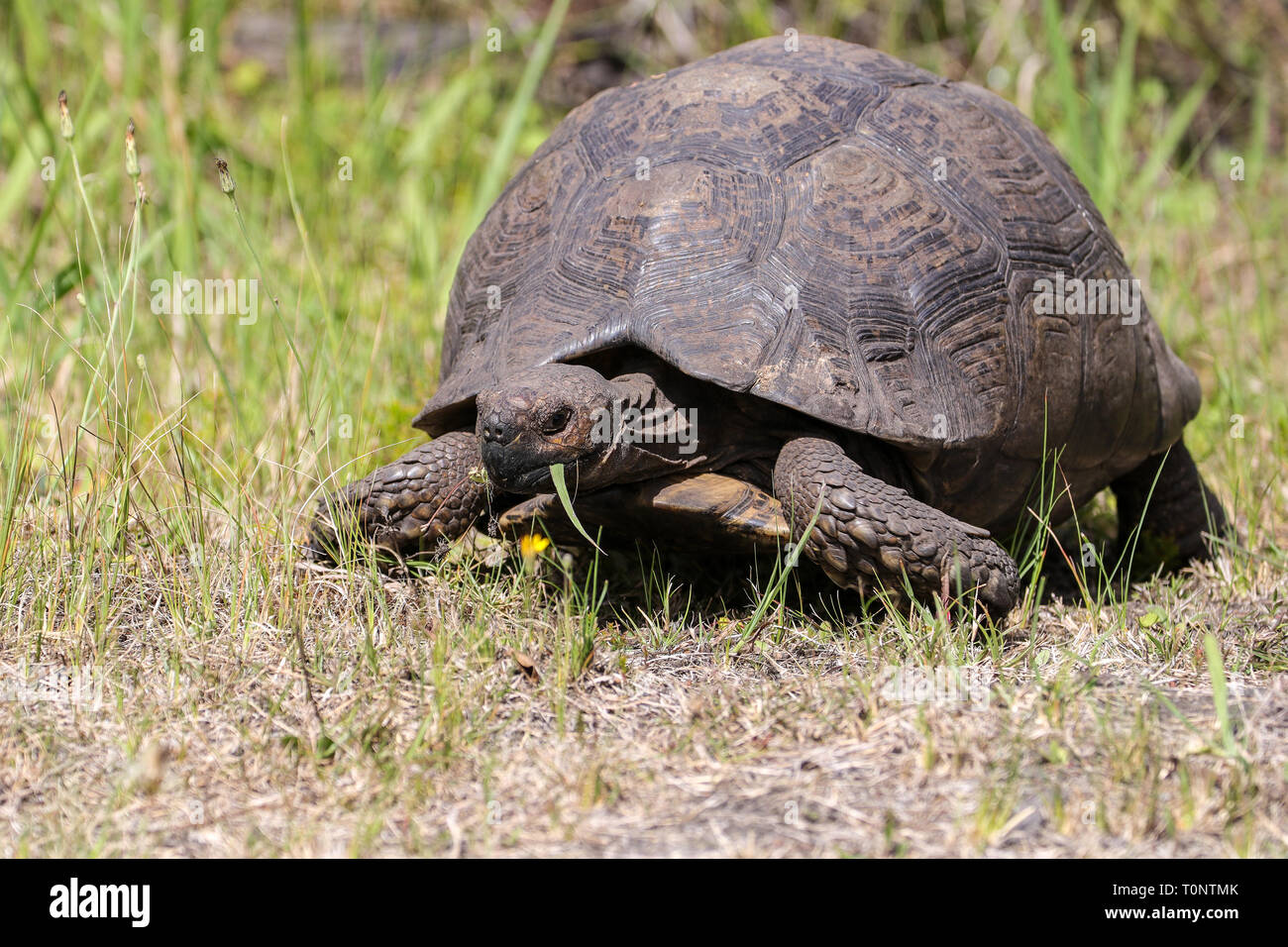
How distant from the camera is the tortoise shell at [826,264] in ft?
10.6

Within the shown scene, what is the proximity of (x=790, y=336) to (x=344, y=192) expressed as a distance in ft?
12.2

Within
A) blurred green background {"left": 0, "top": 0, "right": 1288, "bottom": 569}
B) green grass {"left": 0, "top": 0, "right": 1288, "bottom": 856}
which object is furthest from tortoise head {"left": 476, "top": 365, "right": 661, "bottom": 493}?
blurred green background {"left": 0, "top": 0, "right": 1288, "bottom": 569}

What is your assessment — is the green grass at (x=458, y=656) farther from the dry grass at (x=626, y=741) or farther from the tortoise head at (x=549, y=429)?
the tortoise head at (x=549, y=429)

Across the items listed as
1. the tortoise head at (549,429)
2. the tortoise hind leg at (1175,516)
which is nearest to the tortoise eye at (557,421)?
the tortoise head at (549,429)

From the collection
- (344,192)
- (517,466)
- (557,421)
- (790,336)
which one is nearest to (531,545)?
(517,466)

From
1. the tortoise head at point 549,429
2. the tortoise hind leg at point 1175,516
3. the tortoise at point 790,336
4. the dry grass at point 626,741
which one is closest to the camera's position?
the dry grass at point 626,741

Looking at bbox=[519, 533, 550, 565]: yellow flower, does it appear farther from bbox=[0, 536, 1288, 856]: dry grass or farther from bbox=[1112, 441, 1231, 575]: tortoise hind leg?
bbox=[1112, 441, 1231, 575]: tortoise hind leg

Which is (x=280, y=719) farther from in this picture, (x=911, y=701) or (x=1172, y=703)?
(x=1172, y=703)

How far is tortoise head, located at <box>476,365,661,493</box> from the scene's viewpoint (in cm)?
306

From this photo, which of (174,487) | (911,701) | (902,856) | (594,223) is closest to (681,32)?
(594,223)

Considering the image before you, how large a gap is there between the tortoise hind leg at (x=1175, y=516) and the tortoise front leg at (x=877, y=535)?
3.91 ft

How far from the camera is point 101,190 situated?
5.34 metres

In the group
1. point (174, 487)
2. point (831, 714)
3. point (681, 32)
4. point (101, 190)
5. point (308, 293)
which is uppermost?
point (681, 32)
